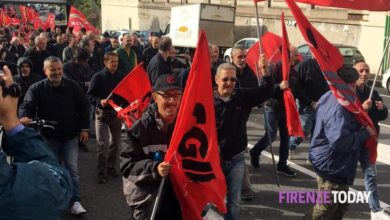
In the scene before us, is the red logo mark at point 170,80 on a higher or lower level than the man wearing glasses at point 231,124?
higher

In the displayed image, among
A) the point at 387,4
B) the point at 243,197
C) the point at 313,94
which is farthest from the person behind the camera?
the point at 313,94

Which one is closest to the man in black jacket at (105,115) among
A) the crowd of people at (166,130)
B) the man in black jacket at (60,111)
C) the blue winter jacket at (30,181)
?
the crowd of people at (166,130)

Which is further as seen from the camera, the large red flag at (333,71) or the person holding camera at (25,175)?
the large red flag at (333,71)

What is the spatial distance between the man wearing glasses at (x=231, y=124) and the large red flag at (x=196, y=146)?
0.84m

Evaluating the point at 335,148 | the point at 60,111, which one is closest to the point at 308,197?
the point at 335,148

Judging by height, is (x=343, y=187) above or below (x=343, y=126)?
below

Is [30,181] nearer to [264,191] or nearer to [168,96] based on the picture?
[168,96]

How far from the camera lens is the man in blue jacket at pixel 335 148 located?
13.0ft

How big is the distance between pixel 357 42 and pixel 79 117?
73.9 ft

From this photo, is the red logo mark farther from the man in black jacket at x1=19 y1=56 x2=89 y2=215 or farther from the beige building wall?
the beige building wall

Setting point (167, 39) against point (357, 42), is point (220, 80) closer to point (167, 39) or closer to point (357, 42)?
point (167, 39)

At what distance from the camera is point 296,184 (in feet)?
20.5

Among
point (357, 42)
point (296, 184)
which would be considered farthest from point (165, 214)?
point (357, 42)

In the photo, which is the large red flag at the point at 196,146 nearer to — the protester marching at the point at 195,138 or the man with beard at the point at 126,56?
the protester marching at the point at 195,138
